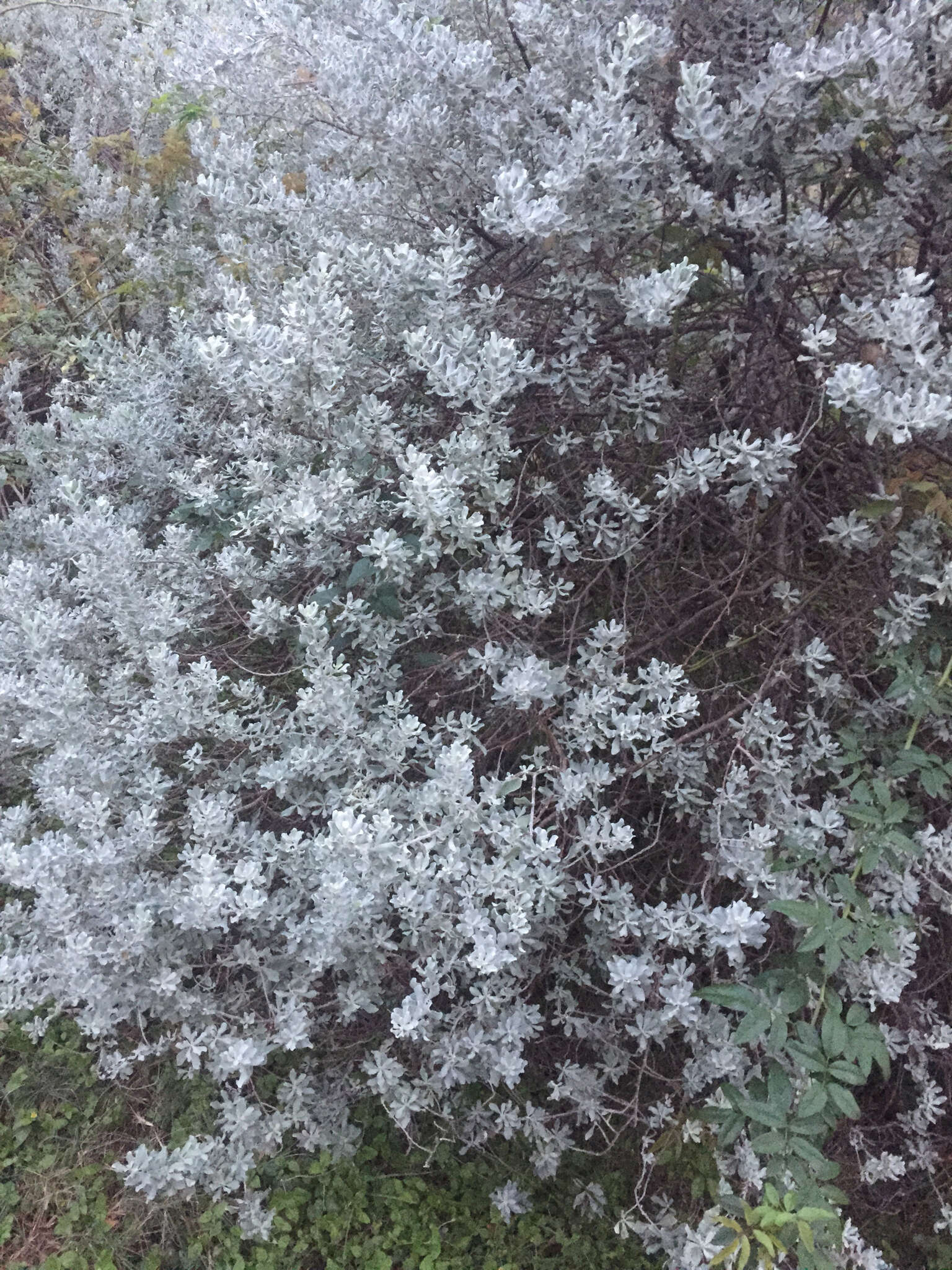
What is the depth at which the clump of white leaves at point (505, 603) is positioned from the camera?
1.74 metres

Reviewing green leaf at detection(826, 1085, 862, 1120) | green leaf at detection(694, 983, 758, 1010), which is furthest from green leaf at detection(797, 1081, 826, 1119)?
green leaf at detection(694, 983, 758, 1010)

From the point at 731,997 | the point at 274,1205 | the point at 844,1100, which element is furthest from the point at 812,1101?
the point at 274,1205

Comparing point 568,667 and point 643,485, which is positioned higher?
point 643,485

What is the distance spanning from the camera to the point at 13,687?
210 centimetres

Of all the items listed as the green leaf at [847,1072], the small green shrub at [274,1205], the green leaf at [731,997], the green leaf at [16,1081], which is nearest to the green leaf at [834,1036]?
the green leaf at [847,1072]

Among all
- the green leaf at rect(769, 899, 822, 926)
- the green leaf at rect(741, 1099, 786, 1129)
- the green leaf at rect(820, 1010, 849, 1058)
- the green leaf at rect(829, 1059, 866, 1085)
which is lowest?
the green leaf at rect(741, 1099, 786, 1129)

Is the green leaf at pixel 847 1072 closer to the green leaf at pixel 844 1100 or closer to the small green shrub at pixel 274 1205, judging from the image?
the green leaf at pixel 844 1100

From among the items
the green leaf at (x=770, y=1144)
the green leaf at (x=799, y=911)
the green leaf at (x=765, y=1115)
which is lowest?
the green leaf at (x=770, y=1144)

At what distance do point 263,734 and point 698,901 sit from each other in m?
1.02

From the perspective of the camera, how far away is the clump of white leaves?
174 cm

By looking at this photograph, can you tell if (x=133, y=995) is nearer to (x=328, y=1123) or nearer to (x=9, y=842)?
(x=9, y=842)

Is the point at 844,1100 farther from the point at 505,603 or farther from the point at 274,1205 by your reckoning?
the point at 274,1205

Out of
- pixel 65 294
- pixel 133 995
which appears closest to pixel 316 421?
pixel 133 995

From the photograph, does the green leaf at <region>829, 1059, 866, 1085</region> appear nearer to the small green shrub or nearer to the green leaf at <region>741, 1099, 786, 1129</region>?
the green leaf at <region>741, 1099, 786, 1129</region>
